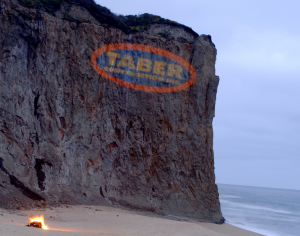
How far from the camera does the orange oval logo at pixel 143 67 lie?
14211 mm

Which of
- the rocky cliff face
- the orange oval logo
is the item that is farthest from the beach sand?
the orange oval logo

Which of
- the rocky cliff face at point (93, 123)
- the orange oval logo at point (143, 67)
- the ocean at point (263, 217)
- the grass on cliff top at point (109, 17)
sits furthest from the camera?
the ocean at point (263, 217)

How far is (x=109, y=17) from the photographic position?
15.0 metres

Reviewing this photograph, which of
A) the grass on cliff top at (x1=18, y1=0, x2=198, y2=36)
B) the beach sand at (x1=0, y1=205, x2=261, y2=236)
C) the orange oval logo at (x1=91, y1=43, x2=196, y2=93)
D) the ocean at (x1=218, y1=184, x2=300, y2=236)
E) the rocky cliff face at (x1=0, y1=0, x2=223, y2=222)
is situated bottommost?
the ocean at (x1=218, y1=184, x2=300, y2=236)

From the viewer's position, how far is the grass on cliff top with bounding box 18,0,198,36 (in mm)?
13373

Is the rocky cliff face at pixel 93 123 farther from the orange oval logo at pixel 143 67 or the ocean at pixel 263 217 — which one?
the ocean at pixel 263 217

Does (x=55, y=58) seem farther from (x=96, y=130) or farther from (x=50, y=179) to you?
(x=50, y=179)

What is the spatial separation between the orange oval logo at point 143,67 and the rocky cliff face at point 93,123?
10.7 inches

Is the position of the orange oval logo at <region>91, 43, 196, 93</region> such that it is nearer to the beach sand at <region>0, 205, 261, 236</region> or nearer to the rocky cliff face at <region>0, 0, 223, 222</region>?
the rocky cliff face at <region>0, 0, 223, 222</region>

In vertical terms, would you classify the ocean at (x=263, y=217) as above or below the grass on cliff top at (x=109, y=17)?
below

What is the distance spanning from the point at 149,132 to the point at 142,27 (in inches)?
227

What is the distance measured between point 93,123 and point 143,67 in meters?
4.02

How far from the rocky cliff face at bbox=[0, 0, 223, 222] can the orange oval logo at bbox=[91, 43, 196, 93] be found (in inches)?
10.7

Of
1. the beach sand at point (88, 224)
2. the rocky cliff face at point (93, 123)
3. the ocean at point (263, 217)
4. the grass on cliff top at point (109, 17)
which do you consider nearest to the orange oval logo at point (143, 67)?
the rocky cliff face at point (93, 123)
